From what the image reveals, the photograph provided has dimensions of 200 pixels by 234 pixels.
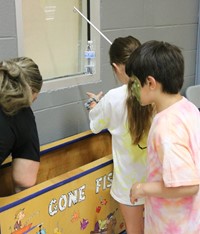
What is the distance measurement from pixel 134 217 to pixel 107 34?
1094mm

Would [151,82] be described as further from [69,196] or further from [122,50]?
[69,196]

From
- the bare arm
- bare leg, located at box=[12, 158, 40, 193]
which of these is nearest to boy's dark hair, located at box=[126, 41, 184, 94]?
the bare arm

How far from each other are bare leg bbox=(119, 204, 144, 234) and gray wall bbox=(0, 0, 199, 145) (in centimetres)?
60

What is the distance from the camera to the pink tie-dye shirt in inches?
41.6

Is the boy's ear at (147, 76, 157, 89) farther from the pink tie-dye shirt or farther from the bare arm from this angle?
the bare arm

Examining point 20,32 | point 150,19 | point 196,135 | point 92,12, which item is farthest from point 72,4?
point 196,135

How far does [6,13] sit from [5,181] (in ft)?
2.49

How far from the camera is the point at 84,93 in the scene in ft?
6.89

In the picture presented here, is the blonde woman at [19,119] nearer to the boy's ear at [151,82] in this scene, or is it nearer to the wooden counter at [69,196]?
the wooden counter at [69,196]

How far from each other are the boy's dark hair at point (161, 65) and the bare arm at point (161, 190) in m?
0.30

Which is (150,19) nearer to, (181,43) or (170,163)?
(181,43)

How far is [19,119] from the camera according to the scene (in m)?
1.30

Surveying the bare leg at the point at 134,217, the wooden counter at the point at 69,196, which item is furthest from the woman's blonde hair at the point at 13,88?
the bare leg at the point at 134,217

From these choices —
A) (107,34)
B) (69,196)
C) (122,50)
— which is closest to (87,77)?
(107,34)
